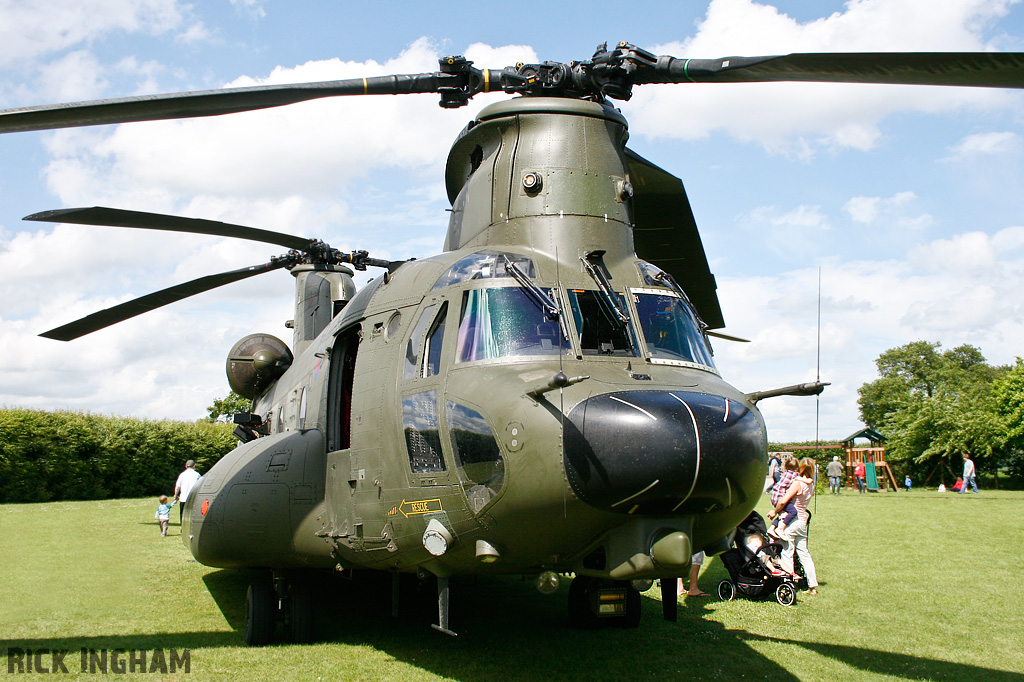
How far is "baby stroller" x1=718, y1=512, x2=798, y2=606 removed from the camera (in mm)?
9727

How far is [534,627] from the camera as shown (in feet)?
26.7

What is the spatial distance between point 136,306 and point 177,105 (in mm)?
4323

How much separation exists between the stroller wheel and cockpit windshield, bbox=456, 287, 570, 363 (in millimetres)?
5798

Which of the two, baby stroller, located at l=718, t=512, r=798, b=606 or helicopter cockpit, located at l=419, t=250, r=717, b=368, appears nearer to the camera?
helicopter cockpit, located at l=419, t=250, r=717, b=368

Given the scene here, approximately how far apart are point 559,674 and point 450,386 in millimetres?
2804


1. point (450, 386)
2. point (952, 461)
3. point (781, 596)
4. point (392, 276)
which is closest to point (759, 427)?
point (450, 386)

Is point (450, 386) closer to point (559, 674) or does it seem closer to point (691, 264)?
point (559, 674)

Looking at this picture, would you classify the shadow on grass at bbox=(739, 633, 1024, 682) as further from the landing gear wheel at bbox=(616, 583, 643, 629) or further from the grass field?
the landing gear wheel at bbox=(616, 583, 643, 629)

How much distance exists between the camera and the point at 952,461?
4019cm

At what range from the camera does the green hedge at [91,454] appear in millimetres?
24172

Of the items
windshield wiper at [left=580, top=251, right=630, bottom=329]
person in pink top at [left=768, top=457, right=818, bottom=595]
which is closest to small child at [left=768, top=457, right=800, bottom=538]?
person in pink top at [left=768, top=457, right=818, bottom=595]

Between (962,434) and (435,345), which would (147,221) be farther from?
(962,434)

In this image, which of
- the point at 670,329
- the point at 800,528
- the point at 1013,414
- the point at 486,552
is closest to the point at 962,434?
the point at 1013,414

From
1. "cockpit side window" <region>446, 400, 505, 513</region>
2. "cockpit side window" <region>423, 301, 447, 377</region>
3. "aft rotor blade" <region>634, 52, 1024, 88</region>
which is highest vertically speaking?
"aft rotor blade" <region>634, 52, 1024, 88</region>
